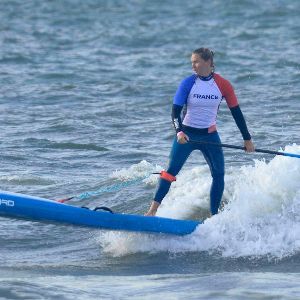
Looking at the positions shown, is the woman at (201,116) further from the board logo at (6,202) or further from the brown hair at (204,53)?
the board logo at (6,202)

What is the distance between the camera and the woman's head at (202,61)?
956cm

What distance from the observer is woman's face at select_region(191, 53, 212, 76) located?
9.61 meters

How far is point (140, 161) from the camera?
1421 cm

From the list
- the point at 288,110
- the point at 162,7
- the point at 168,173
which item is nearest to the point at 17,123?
the point at 288,110

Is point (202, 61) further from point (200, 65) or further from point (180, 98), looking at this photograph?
point (180, 98)

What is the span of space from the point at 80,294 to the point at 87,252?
1913 mm

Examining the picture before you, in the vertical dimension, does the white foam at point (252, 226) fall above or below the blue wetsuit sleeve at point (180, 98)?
below

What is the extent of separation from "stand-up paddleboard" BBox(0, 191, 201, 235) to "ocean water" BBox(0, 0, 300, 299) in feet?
0.97

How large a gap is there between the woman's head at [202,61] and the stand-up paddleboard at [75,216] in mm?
1419

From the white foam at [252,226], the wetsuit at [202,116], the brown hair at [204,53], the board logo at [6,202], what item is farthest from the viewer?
the white foam at [252,226]

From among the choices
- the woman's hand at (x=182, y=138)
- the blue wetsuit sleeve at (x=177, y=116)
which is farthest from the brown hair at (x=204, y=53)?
the woman's hand at (x=182, y=138)

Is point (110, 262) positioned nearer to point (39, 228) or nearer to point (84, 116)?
point (39, 228)

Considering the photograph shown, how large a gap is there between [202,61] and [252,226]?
1715 mm

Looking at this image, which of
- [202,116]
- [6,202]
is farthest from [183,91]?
[6,202]
